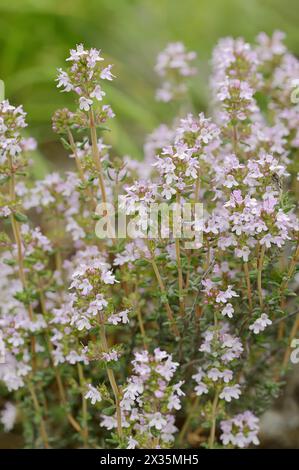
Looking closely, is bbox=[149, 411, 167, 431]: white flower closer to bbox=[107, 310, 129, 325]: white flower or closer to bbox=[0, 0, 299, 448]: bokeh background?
bbox=[107, 310, 129, 325]: white flower

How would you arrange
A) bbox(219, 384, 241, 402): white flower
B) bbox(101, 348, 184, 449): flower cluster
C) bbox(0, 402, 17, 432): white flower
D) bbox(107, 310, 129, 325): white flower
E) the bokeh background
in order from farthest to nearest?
the bokeh background
bbox(0, 402, 17, 432): white flower
bbox(219, 384, 241, 402): white flower
bbox(107, 310, 129, 325): white flower
bbox(101, 348, 184, 449): flower cluster

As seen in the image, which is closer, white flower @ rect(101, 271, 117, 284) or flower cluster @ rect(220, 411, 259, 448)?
white flower @ rect(101, 271, 117, 284)

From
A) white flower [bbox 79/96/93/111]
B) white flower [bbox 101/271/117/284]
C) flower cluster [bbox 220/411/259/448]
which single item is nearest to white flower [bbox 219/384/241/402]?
flower cluster [bbox 220/411/259/448]

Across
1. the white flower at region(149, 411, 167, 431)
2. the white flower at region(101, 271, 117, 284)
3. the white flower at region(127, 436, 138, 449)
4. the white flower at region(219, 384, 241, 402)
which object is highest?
the white flower at region(101, 271, 117, 284)

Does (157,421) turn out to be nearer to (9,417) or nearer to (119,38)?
(9,417)

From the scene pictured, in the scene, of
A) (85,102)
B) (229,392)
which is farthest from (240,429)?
(85,102)

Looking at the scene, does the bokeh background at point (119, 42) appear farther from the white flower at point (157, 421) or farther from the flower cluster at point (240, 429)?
the white flower at point (157, 421)

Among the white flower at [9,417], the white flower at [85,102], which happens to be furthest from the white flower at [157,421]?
the white flower at [9,417]
